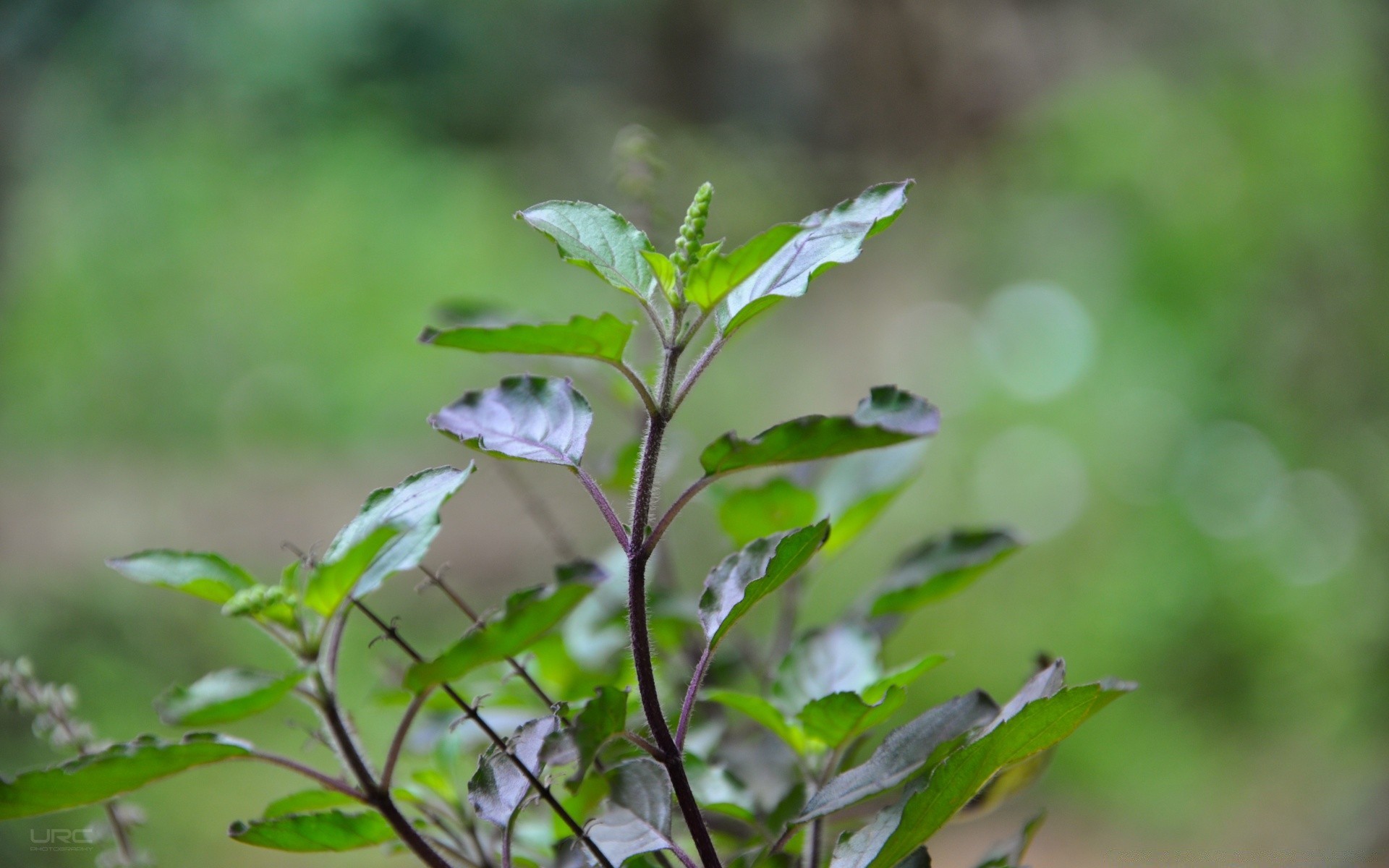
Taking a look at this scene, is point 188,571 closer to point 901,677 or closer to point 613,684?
point 613,684

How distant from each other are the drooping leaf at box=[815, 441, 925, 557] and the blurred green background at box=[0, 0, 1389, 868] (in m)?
0.92

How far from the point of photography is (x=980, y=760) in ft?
1.11

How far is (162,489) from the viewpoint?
7.14 ft

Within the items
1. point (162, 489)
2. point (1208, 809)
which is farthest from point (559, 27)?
point (1208, 809)

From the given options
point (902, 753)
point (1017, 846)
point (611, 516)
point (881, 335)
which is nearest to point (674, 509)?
point (611, 516)

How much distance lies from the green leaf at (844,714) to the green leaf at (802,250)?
0.15 meters

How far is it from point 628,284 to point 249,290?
241 centimetres

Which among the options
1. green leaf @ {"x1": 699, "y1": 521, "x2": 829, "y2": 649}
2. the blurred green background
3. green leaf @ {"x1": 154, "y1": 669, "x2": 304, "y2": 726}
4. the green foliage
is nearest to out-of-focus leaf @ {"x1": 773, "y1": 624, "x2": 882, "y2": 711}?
the green foliage

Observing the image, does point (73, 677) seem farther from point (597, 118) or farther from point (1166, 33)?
point (1166, 33)

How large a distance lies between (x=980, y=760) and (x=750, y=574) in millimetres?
101

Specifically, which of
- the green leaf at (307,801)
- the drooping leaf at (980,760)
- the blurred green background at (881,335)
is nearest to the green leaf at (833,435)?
the drooping leaf at (980,760)

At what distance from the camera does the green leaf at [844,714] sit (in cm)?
38

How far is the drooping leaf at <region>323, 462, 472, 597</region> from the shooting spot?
1.10ft

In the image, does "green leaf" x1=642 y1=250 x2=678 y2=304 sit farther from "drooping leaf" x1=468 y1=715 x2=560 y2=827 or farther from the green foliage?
"drooping leaf" x1=468 y1=715 x2=560 y2=827
